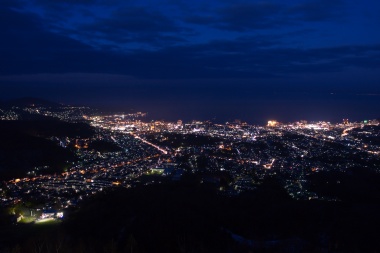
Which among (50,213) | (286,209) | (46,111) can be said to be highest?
(46,111)

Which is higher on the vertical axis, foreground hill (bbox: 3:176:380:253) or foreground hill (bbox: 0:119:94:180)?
foreground hill (bbox: 0:119:94:180)

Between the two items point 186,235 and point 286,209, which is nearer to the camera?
point 186,235

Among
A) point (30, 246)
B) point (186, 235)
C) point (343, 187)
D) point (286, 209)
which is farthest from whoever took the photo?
point (343, 187)

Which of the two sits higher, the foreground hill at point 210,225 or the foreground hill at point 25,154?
the foreground hill at point 25,154

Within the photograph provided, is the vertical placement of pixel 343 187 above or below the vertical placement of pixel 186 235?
above

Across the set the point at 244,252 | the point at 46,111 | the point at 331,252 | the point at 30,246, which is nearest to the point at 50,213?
the point at 30,246

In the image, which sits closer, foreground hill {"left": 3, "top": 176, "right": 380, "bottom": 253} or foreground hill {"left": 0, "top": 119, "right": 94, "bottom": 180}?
foreground hill {"left": 3, "top": 176, "right": 380, "bottom": 253}

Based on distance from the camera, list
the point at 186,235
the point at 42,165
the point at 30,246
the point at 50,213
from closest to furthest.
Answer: the point at 30,246 → the point at 186,235 → the point at 50,213 → the point at 42,165

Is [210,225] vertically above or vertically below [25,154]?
below

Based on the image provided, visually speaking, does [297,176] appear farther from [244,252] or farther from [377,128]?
[377,128]

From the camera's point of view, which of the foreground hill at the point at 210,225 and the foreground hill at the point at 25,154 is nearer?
the foreground hill at the point at 210,225

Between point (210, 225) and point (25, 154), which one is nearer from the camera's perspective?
point (210, 225)
